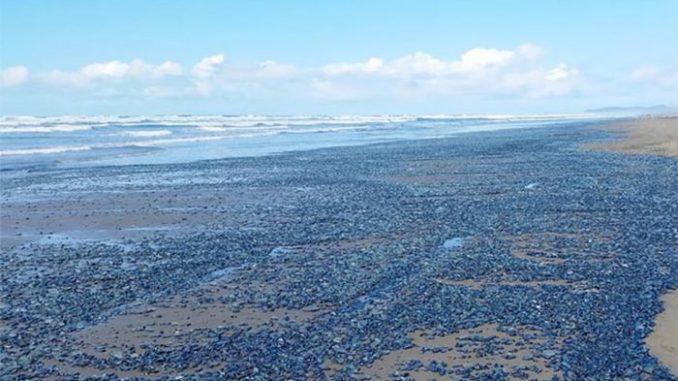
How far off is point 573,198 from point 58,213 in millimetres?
16385

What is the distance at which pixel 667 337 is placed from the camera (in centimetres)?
962

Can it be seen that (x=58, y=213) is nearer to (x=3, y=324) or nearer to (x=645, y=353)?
(x=3, y=324)

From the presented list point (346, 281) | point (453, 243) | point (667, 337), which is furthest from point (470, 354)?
point (453, 243)

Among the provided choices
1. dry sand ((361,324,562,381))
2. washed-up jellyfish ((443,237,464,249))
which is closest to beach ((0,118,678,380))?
dry sand ((361,324,562,381))

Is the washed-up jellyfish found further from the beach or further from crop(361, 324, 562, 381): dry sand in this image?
crop(361, 324, 562, 381): dry sand

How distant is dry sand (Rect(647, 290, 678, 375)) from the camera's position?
8898 mm

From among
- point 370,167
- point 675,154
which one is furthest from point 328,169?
point 675,154

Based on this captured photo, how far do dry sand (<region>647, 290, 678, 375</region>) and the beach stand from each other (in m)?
0.04

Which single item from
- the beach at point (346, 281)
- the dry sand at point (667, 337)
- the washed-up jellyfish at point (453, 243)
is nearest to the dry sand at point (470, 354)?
the beach at point (346, 281)

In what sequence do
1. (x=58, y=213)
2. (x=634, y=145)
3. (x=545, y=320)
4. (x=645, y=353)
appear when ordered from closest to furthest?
1. (x=645, y=353)
2. (x=545, y=320)
3. (x=58, y=213)
4. (x=634, y=145)

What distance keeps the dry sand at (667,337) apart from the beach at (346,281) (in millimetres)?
43

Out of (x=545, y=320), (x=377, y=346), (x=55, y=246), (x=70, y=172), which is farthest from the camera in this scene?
(x=70, y=172)

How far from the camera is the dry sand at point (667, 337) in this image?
8.90 metres

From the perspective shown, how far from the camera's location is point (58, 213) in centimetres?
2206
